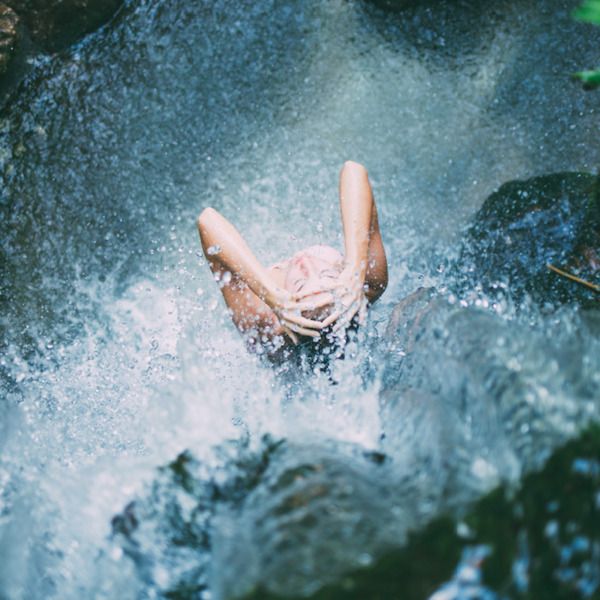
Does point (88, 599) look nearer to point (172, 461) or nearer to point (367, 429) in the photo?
point (172, 461)

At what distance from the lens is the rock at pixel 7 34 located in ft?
10.5

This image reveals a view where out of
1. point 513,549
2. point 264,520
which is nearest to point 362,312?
point 264,520

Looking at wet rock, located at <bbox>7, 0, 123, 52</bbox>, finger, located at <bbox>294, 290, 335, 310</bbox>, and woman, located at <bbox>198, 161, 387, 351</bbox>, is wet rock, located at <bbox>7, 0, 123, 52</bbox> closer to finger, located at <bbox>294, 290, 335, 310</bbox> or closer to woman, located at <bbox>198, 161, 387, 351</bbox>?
woman, located at <bbox>198, 161, 387, 351</bbox>

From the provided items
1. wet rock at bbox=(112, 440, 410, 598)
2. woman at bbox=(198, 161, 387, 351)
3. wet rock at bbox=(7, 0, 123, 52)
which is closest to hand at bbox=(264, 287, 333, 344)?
woman at bbox=(198, 161, 387, 351)

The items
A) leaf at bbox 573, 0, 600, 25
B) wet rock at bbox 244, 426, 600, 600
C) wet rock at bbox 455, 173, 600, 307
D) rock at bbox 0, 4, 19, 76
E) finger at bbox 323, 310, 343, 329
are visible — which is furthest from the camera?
rock at bbox 0, 4, 19, 76

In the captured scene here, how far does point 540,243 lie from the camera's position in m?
3.03

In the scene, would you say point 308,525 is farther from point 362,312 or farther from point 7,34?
point 7,34

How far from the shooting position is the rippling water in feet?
9.13

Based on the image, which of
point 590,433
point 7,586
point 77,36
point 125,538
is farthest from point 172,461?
point 77,36

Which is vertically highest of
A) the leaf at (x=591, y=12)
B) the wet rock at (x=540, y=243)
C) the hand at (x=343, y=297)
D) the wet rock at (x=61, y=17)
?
the wet rock at (x=61, y=17)

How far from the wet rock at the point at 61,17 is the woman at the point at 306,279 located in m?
1.50

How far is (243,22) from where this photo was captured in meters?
3.49

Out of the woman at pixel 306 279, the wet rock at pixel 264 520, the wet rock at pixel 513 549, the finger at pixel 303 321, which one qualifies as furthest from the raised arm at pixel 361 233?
the wet rock at pixel 513 549

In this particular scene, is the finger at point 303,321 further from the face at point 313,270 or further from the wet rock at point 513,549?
the wet rock at point 513,549
